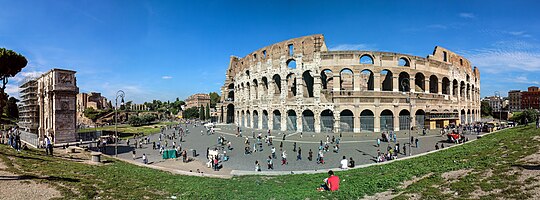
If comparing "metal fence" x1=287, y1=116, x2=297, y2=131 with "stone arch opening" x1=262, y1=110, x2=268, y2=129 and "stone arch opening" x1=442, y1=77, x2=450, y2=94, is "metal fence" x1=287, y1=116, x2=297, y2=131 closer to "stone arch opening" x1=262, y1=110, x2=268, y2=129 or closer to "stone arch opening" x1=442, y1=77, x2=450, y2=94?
"stone arch opening" x1=262, y1=110, x2=268, y2=129

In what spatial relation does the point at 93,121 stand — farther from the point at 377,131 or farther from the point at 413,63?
the point at 413,63

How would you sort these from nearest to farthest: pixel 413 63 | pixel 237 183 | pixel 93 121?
1. pixel 237 183
2. pixel 413 63
3. pixel 93 121

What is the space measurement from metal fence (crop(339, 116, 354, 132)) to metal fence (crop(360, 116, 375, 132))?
1327mm

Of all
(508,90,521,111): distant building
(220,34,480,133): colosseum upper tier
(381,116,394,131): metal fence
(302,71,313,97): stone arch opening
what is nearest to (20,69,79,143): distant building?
(220,34,480,133): colosseum upper tier

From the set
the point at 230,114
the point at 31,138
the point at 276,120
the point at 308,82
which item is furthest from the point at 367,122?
the point at 31,138

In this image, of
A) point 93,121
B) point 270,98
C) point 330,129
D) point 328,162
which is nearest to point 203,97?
point 93,121

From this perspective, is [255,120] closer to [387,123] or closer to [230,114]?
[230,114]

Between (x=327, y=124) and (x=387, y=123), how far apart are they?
313 inches

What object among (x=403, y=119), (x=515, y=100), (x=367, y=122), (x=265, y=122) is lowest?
(x=265, y=122)

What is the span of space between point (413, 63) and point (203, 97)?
284 ft

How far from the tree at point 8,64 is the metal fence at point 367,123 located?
34.8 meters

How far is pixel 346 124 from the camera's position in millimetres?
33125

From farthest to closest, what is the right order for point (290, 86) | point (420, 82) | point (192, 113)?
point (192, 113)
point (290, 86)
point (420, 82)

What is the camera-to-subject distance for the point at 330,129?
3331 centimetres
